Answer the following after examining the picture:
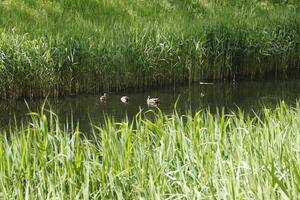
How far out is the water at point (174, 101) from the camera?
10578mm

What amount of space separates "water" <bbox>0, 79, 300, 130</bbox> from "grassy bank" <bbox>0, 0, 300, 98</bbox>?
0.37 meters

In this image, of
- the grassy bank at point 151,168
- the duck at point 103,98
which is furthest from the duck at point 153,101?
the grassy bank at point 151,168

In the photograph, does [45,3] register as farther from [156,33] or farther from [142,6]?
[156,33]

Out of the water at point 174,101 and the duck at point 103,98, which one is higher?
the duck at point 103,98

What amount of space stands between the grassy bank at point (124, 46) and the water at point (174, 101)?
1.23 ft

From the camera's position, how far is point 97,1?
1620 cm

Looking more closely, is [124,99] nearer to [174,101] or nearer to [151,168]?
[174,101]

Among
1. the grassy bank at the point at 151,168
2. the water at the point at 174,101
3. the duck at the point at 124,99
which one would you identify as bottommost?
the water at the point at 174,101

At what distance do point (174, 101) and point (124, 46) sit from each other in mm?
1683

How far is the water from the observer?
10.6 meters

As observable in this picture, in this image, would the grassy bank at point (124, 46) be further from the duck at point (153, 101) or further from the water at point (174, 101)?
the duck at point (153, 101)

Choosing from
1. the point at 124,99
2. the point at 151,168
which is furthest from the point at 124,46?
the point at 151,168

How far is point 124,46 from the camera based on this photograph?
40.3ft

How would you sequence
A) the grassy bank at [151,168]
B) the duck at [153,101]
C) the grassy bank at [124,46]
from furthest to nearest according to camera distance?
the grassy bank at [124,46] → the duck at [153,101] → the grassy bank at [151,168]
